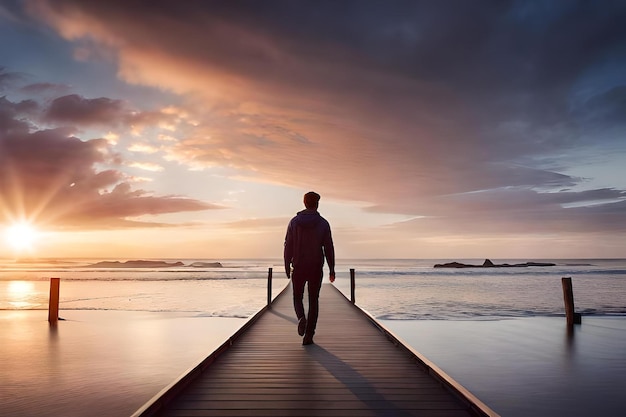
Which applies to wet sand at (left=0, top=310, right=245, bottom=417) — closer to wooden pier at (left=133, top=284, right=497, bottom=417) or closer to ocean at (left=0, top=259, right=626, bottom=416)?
ocean at (left=0, top=259, right=626, bottom=416)

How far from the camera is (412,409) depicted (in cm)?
452

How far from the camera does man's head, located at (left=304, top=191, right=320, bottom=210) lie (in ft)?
23.7

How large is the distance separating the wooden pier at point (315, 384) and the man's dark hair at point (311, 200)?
→ 2183 mm

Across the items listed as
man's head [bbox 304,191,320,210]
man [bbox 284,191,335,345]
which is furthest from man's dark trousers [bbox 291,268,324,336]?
man's head [bbox 304,191,320,210]

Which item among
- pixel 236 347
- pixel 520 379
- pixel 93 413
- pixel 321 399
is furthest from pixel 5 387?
pixel 520 379

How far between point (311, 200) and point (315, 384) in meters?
2.76

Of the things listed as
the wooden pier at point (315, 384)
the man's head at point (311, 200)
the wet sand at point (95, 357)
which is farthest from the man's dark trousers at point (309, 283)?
the wet sand at point (95, 357)

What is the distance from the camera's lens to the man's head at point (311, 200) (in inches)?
285

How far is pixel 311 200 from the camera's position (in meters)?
7.23

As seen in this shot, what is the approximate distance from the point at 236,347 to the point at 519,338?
10.0 m

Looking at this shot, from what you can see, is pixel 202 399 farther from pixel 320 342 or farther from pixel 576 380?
pixel 576 380

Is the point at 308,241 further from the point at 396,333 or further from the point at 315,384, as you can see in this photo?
the point at 396,333

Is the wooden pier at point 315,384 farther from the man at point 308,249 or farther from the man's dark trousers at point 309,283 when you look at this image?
the man at point 308,249

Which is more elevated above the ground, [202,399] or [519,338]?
[202,399]
